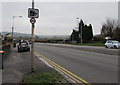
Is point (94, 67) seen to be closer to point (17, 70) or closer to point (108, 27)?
point (17, 70)

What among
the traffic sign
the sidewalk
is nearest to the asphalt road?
the sidewalk

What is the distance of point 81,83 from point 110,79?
140cm

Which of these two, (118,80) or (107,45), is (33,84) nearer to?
(118,80)

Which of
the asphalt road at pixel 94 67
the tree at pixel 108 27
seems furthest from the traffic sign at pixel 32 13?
the tree at pixel 108 27

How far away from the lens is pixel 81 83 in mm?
7027

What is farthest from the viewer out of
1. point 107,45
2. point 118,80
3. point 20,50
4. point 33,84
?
point 107,45

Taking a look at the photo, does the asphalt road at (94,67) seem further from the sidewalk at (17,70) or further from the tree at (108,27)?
the tree at (108,27)

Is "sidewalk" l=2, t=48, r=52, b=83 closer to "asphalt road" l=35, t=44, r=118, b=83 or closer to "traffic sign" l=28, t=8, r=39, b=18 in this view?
"asphalt road" l=35, t=44, r=118, b=83

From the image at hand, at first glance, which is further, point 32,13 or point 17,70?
point 17,70

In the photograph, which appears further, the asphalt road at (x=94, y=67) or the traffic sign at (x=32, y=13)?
the traffic sign at (x=32, y=13)

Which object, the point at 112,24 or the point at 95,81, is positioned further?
the point at 112,24

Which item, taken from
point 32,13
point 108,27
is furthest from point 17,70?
point 108,27

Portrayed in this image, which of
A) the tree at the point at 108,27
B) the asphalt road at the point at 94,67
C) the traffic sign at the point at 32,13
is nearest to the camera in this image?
the asphalt road at the point at 94,67

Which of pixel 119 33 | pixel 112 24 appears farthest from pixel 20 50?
pixel 112 24
